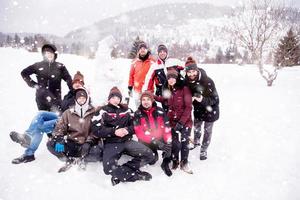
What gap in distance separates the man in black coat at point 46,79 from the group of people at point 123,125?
2 cm

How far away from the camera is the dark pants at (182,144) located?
211 inches

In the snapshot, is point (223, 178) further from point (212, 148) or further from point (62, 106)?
point (62, 106)

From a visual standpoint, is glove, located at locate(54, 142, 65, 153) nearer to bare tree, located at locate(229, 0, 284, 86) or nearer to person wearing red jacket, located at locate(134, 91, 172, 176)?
person wearing red jacket, located at locate(134, 91, 172, 176)

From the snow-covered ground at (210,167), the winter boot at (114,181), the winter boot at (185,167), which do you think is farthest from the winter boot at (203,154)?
Answer: the winter boot at (114,181)

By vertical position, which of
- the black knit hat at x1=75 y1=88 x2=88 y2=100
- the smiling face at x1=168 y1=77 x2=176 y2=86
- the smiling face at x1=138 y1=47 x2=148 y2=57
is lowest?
the black knit hat at x1=75 y1=88 x2=88 y2=100

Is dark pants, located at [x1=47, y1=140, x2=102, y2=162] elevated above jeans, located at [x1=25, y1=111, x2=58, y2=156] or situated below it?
below

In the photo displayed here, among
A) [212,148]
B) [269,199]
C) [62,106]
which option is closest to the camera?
[269,199]

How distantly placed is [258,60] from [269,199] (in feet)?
32.5

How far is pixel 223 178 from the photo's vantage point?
516cm

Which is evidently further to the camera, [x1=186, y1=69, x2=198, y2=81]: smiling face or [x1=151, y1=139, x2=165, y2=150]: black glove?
[x1=186, y1=69, x2=198, y2=81]: smiling face

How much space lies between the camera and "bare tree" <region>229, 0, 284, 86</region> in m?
12.9

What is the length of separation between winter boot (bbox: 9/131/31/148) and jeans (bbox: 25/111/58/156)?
3.0 inches

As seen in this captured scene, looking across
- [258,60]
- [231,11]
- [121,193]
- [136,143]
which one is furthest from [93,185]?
[231,11]

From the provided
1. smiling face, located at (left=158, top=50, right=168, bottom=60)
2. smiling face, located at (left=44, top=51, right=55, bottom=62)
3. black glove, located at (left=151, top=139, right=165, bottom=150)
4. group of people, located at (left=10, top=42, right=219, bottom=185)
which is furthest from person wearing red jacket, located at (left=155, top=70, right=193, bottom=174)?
smiling face, located at (left=44, top=51, right=55, bottom=62)
